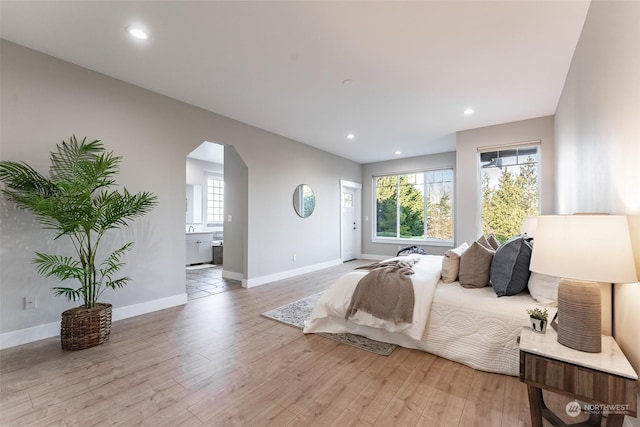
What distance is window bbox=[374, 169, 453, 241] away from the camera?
6597mm

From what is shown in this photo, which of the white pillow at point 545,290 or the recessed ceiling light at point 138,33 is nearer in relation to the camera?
the white pillow at point 545,290

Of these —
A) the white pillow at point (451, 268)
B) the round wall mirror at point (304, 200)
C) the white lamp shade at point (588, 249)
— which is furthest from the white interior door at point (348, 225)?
the white lamp shade at point (588, 249)

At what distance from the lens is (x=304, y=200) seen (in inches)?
231

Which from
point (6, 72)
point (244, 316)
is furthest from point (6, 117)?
point (244, 316)

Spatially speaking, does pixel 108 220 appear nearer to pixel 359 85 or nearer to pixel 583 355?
pixel 359 85

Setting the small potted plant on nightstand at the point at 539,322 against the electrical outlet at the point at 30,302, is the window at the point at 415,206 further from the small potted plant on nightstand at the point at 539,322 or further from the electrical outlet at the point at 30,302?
the electrical outlet at the point at 30,302

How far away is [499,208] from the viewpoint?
15.5ft

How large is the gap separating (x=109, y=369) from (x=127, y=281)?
129 centimetres

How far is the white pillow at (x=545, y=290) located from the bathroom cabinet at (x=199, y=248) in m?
6.36

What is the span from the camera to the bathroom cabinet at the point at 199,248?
6461 millimetres

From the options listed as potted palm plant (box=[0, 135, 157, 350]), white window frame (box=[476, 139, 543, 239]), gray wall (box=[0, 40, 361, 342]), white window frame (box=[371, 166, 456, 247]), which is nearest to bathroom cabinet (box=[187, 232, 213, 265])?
gray wall (box=[0, 40, 361, 342])

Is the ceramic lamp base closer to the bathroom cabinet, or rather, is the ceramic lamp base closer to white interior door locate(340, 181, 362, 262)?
white interior door locate(340, 181, 362, 262)

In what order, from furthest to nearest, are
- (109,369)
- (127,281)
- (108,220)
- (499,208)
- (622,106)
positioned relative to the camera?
(499,208) < (127,281) < (108,220) < (109,369) < (622,106)

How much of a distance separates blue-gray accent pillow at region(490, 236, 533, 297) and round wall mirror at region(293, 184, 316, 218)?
395 centimetres
